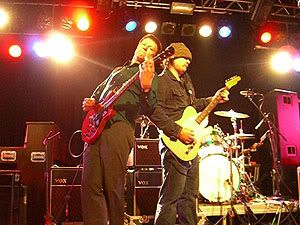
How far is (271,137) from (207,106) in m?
3.21

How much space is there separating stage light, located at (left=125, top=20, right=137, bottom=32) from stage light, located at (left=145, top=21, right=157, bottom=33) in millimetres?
234

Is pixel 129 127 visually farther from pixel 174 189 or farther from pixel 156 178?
pixel 156 178

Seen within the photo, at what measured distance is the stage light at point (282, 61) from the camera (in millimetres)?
7918

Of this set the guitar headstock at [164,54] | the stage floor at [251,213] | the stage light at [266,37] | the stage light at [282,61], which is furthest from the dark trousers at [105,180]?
the stage light at [282,61]

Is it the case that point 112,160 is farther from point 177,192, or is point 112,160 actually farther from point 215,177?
point 215,177

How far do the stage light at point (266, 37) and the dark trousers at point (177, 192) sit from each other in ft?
13.6

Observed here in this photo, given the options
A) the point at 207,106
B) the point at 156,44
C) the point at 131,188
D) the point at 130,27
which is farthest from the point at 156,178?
the point at 130,27

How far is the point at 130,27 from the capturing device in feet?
24.3

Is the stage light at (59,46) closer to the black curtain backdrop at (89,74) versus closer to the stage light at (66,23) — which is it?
the stage light at (66,23)

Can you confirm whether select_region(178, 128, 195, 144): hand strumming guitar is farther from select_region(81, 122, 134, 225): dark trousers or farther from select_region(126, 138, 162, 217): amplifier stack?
select_region(126, 138, 162, 217): amplifier stack

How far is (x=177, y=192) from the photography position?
404 centimetres

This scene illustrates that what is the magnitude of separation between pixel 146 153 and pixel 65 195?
1242 millimetres

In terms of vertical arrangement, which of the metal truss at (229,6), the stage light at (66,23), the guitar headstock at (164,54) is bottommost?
the guitar headstock at (164,54)

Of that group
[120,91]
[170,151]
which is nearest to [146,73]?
[120,91]
